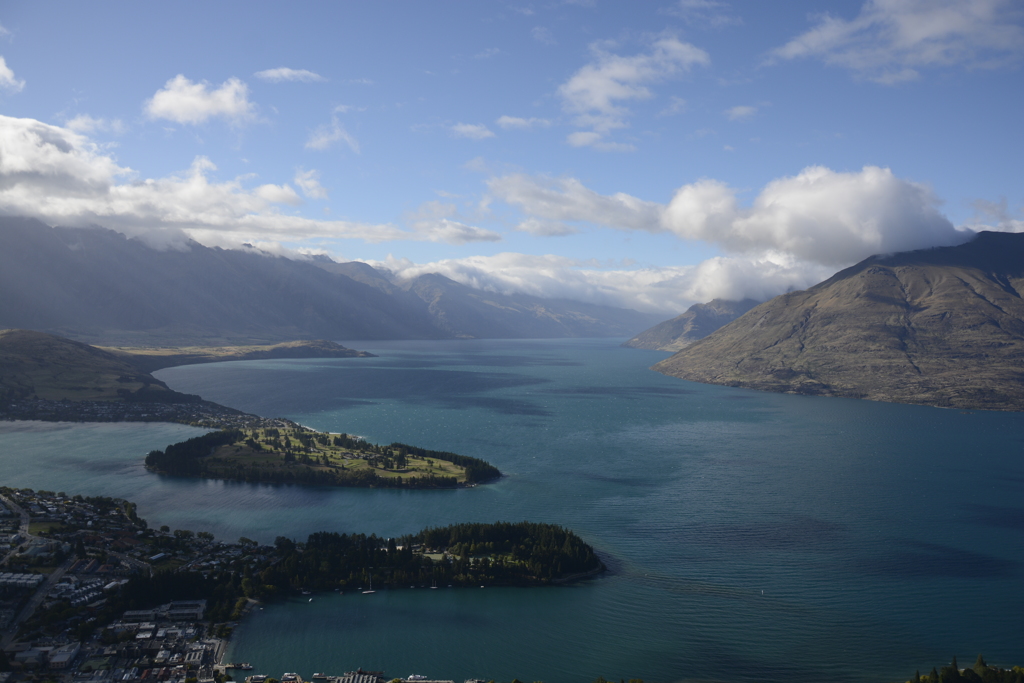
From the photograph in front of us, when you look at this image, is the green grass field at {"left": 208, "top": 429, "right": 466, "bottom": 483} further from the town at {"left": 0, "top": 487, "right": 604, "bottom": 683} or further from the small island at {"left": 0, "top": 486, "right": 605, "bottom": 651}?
the small island at {"left": 0, "top": 486, "right": 605, "bottom": 651}

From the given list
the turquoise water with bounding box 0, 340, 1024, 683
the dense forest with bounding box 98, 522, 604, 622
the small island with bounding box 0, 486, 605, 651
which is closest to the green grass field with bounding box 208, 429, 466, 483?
the turquoise water with bounding box 0, 340, 1024, 683

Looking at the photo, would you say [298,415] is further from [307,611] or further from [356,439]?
[307,611]

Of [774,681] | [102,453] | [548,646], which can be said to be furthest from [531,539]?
[102,453]

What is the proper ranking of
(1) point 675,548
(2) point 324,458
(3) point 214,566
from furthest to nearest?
(2) point 324,458, (1) point 675,548, (3) point 214,566

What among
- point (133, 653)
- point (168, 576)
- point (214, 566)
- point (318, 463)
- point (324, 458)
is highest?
point (324, 458)

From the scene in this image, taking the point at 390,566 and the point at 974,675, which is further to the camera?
the point at 390,566

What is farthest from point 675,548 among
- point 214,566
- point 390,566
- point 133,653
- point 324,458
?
point 324,458

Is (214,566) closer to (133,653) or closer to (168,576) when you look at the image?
(168,576)
